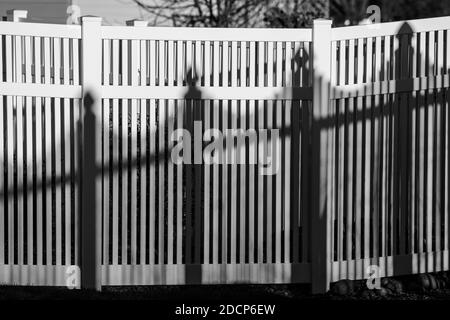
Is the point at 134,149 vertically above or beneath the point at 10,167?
above

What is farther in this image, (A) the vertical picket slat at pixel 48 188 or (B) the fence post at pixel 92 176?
(A) the vertical picket slat at pixel 48 188

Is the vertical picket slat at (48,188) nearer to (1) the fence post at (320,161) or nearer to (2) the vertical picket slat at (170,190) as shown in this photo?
(2) the vertical picket slat at (170,190)

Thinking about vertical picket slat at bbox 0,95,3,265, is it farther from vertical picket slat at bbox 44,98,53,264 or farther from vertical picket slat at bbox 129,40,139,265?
vertical picket slat at bbox 129,40,139,265

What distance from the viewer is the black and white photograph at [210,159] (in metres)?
6.95

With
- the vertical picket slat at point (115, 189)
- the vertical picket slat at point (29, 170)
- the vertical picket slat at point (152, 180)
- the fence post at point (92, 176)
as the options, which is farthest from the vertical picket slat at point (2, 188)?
the vertical picket slat at point (152, 180)

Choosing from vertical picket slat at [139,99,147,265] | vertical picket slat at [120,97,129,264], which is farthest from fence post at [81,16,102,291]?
vertical picket slat at [139,99,147,265]

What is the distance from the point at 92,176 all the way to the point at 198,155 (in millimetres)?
727

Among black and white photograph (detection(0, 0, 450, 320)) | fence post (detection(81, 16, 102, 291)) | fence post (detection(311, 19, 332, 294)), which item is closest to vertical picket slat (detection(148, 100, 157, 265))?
black and white photograph (detection(0, 0, 450, 320))

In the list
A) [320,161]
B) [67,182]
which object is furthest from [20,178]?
[320,161]

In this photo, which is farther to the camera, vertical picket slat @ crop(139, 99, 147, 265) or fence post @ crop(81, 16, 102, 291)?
vertical picket slat @ crop(139, 99, 147, 265)

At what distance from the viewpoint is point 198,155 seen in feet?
23.2

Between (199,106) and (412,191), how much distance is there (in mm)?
1668

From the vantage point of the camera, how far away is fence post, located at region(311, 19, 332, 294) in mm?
6996

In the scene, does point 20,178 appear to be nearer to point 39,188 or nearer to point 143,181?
Result: point 39,188
